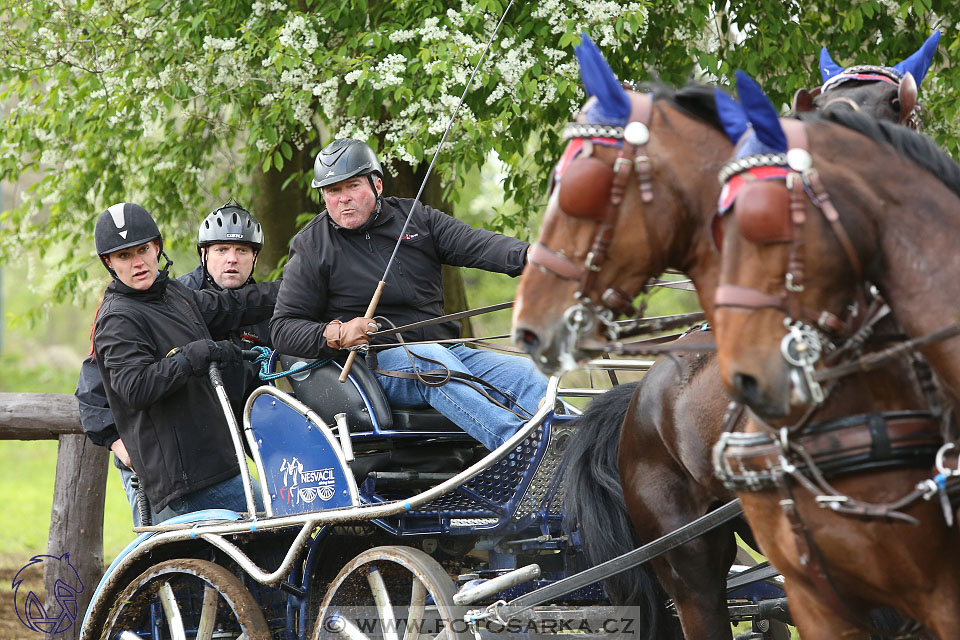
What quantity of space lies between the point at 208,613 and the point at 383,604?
37.8 inches

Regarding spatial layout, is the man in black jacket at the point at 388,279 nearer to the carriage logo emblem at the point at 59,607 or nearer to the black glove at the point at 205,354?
the black glove at the point at 205,354

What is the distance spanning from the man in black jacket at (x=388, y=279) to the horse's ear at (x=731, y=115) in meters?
1.97

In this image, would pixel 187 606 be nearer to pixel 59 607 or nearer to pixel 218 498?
pixel 218 498

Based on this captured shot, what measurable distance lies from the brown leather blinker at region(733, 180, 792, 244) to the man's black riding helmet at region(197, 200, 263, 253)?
12.5ft

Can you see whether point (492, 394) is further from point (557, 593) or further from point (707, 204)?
point (707, 204)

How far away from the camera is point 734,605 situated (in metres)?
4.39

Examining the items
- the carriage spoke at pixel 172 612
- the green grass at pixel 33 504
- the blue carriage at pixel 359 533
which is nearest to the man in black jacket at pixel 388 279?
the blue carriage at pixel 359 533

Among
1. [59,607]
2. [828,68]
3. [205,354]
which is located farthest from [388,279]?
[59,607]

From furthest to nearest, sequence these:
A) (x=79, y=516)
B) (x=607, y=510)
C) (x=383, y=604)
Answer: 1. (x=79, y=516)
2. (x=383, y=604)
3. (x=607, y=510)

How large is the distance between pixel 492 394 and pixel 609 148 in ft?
6.69

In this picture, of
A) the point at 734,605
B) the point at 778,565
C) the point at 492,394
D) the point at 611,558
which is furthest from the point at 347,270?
the point at 778,565

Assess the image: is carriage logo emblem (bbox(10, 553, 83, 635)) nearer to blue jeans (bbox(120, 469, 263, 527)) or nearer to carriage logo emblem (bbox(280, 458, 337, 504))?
blue jeans (bbox(120, 469, 263, 527))

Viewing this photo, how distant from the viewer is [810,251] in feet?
7.82

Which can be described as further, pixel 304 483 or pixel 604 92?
pixel 304 483
